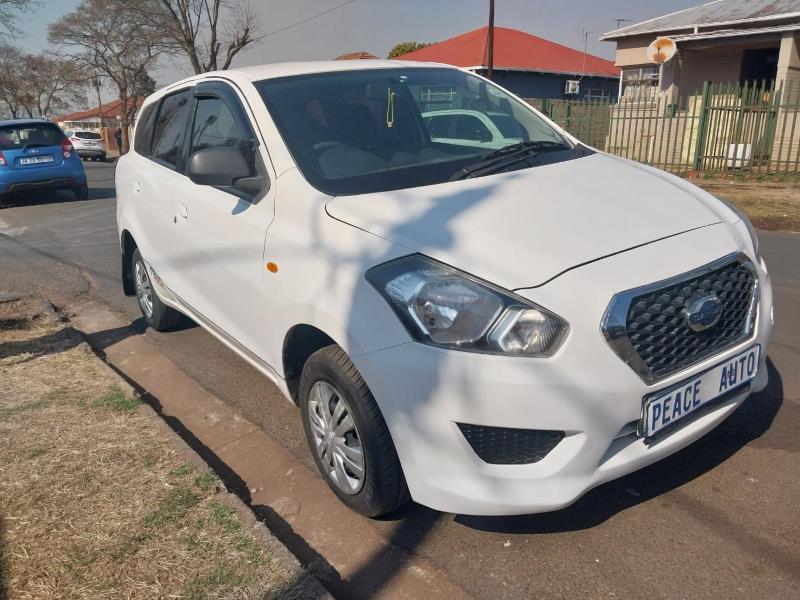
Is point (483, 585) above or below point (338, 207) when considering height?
below

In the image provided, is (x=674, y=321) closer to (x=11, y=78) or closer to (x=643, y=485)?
(x=643, y=485)

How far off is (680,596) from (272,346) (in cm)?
193

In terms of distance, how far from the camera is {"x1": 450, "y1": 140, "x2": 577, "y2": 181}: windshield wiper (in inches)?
123

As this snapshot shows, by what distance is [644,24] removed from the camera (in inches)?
845

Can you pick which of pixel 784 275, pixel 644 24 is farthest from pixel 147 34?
pixel 784 275

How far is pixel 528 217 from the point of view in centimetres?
262

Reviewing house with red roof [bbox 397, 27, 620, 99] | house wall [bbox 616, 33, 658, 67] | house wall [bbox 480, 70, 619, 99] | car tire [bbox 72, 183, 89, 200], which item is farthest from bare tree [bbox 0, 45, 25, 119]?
house wall [bbox 616, 33, 658, 67]

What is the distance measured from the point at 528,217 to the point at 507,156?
846 mm

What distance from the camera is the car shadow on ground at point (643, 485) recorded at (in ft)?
9.05

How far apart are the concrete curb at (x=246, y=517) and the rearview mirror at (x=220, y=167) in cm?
132

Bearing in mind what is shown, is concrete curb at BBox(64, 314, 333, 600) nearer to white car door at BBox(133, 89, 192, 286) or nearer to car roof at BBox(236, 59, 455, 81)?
white car door at BBox(133, 89, 192, 286)

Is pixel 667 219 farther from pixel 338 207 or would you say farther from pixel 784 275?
pixel 784 275

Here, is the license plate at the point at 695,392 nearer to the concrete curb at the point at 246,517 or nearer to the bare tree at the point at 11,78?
the concrete curb at the point at 246,517

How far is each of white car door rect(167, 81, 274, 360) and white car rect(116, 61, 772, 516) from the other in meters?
0.02
